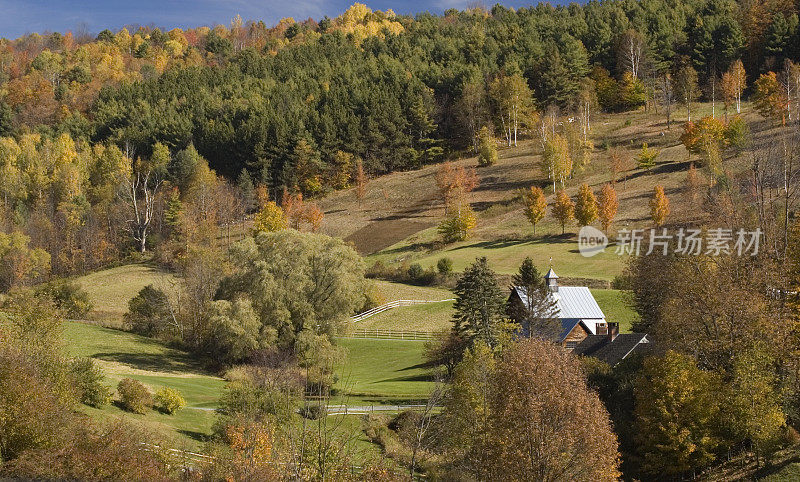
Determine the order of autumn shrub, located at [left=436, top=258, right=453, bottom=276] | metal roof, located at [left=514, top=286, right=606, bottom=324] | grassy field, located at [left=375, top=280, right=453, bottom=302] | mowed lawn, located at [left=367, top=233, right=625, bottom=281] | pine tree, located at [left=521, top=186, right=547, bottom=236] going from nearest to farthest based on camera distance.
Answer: metal roof, located at [left=514, top=286, right=606, bottom=324] → grassy field, located at [left=375, top=280, right=453, bottom=302] → mowed lawn, located at [left=367, top=233, right=625, bottom=281] → autumn shrub, located at [left=436, top=258, right=453, bottom=276] → pine tree, located at [left=521, top=186, right=547, bottom=236]

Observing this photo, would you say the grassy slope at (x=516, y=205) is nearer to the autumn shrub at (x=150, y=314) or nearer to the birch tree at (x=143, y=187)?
the birch tree at (x=143, y=187)

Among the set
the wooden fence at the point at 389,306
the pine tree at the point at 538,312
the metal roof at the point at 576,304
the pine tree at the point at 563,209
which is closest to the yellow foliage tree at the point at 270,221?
the wooden fence at the point at 389,306

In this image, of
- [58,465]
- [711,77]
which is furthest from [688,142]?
[58,465]

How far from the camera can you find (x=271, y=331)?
175 ft

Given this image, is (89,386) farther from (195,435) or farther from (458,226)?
(458,226)

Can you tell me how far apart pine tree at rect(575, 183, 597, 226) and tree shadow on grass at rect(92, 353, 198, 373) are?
150 ft

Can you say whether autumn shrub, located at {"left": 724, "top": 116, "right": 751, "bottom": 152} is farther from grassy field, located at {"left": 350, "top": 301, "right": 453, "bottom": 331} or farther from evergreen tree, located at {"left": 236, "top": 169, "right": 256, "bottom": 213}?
evergreen tree, located at {"left": 236, "top": 169, "right": 256, "bottom": 213}

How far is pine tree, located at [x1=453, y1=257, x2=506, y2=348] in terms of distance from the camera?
48.8 m

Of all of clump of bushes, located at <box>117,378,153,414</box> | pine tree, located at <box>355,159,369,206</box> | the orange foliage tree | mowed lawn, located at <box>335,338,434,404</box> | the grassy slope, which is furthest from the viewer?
pine tree, located at <box>355,159,369,206</box>

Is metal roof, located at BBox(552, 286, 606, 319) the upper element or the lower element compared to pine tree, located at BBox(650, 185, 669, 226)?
lower

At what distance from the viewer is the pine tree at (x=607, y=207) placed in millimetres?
81375

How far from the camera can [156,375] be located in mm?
49781

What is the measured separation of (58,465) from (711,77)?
410ft

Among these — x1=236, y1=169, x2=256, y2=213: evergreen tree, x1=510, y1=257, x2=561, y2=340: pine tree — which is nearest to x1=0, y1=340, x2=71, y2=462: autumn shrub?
x1=510, y1=257, x2=561, y2=340: pine tree
